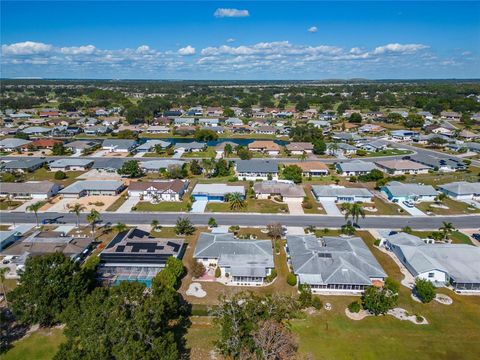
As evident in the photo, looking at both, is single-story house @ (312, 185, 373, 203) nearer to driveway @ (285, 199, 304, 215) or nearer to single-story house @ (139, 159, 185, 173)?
driveway @ (285, 199, 304, 215)

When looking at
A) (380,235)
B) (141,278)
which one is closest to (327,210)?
(380,235)

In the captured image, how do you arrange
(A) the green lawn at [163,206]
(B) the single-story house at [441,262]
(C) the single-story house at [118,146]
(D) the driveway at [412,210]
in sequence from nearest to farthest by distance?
(B) the single-story house at [441,262] < (D) the driveway at [412,210] < (A) the green lawn at [163,206] < (C) the single-story house at [118,146]

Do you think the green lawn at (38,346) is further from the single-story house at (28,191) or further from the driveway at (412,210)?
the driveway at (412,210)

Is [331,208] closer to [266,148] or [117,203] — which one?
[117,203]

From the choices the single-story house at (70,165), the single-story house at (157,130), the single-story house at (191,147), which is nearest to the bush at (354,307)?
the single-story house at (70,165)

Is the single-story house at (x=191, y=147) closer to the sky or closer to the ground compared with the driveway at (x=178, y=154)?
closer to the sky

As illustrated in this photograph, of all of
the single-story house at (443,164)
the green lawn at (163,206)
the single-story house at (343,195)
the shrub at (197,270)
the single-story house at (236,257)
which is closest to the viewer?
the single-story house at (236,257)

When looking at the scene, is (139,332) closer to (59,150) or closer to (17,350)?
(17,350)
